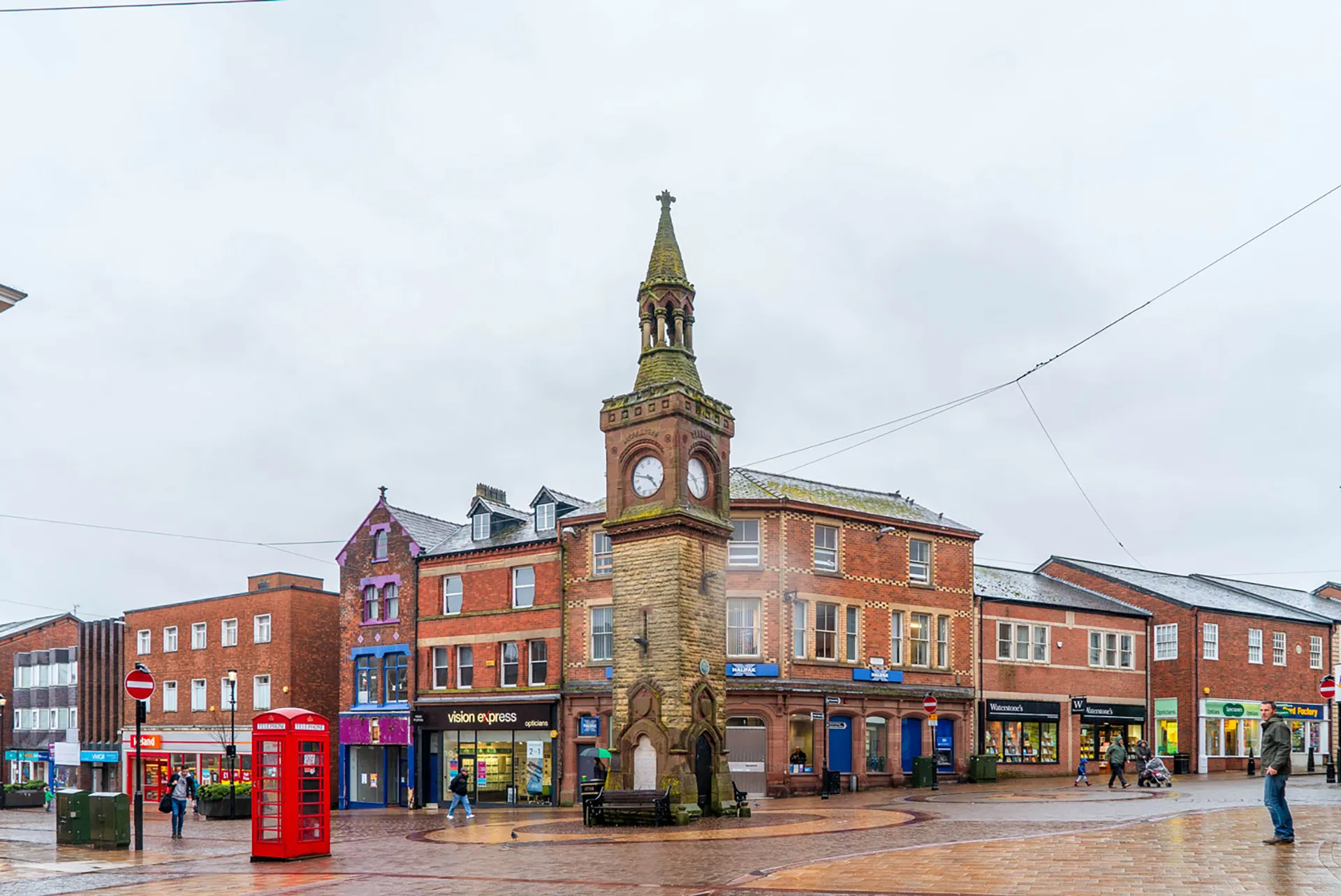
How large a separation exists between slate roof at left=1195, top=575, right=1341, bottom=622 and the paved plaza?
29.8 metres

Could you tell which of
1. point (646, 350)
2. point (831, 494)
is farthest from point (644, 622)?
point (831, 494)

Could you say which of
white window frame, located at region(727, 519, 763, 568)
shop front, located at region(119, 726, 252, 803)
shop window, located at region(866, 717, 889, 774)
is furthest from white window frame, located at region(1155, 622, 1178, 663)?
shop front, located at region(119, 726, 252, 803)

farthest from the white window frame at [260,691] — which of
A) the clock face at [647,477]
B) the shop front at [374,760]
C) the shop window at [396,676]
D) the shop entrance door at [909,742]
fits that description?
the clock face at [647,477]

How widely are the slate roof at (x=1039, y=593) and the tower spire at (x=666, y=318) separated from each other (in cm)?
2079

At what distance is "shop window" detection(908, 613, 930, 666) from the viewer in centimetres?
4397

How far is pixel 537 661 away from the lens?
4459 centimetres

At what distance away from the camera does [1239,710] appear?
50.6 metres

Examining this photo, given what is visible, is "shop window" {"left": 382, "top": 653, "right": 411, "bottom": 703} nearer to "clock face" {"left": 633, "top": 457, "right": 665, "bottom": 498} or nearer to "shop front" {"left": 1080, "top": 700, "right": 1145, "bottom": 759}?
"clock face" {"left": 633, "top": 457, "right": 665, "bottom": 498}

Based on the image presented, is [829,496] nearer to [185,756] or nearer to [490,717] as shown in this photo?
[490,717]

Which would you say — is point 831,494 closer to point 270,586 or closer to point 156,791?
point 270,586

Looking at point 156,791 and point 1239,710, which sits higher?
point 1239,710

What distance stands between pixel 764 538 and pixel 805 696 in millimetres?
5428

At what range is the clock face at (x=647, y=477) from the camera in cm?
2922

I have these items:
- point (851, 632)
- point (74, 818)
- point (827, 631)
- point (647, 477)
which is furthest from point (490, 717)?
point (74, 818)
